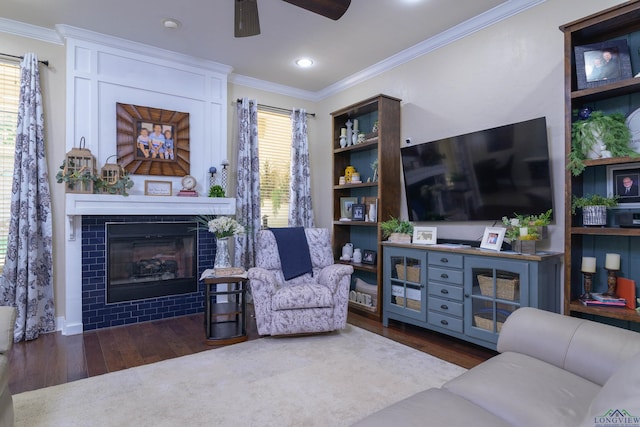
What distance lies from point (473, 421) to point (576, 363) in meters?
0.70

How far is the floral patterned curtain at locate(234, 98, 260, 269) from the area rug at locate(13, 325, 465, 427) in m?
1.60

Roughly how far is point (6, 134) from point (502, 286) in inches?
185

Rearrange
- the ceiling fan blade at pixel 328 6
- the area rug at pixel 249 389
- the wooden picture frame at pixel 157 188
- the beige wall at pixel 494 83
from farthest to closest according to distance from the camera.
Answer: the wooden picture frame at pixel 157 188, the beige wall at pixel 494 83, the ceiling fan blade at pixel 328 6, the area rug at pixel 249 389

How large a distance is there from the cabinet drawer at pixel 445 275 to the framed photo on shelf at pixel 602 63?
1.65 m

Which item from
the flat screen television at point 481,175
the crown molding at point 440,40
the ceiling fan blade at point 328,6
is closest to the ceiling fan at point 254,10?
the ceiling fan blade at point 328,6

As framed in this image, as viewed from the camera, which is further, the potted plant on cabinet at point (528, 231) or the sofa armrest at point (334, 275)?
the sofa armrest at point (334, 275)

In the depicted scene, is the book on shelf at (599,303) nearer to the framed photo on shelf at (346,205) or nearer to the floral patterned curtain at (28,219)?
the framed photo on shelf at (346,205)

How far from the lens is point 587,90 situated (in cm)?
237

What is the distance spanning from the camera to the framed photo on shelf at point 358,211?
4285 mm

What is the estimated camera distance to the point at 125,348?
10.0 feet

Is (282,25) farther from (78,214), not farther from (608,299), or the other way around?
(608,299)

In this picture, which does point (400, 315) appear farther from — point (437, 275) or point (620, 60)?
point (620, 60)

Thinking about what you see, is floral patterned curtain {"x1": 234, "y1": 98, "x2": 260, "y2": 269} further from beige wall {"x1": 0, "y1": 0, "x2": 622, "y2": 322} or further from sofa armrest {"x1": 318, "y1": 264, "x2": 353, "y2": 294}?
sofa armrest {"x1": 318, "y1": 264, "x2": 353, "y2": 294}

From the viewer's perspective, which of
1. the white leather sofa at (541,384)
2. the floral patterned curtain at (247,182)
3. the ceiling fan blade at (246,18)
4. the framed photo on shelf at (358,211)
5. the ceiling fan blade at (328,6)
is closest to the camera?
the white leather sofa at (541,384)
